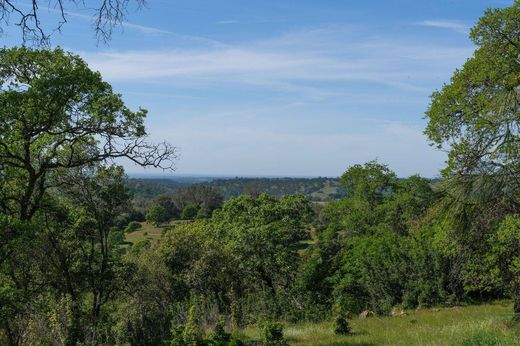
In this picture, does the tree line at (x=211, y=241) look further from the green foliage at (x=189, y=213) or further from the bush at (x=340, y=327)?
the green foliage at (x=189, y=213)

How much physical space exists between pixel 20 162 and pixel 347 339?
11.8 meters

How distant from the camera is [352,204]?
151 feet

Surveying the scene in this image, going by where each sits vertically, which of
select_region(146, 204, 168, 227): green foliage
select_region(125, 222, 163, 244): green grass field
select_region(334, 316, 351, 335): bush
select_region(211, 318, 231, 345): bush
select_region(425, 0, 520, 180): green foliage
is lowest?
select_region(125, 222, 163, 244): green grass field

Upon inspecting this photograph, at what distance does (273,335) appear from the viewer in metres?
11.2

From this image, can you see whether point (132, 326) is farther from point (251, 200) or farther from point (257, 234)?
point (251, 200)

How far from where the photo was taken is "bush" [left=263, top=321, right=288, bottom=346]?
433 inches

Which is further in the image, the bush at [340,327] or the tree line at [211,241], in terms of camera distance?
the bush at [340,327]

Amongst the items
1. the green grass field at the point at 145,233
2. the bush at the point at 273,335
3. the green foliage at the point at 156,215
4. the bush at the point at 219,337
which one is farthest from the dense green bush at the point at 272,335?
the green foliage at the point at 156,215

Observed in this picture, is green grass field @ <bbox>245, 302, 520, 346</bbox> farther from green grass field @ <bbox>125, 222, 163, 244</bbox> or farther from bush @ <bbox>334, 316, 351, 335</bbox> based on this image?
green grass field @ <bbox>125, 222, 163, 244</bbox>

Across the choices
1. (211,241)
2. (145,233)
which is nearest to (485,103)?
Answer: (211,241)

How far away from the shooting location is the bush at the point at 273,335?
11.0m

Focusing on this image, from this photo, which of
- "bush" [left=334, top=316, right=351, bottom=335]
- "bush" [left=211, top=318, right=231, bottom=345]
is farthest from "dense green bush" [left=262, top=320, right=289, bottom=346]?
"bush" [left=334, top=316, right=351, bottom=335]

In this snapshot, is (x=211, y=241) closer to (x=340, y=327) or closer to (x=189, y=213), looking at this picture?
(x=340, y=327)

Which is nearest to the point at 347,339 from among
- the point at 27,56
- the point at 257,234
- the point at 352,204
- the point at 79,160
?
the point at 79,160
